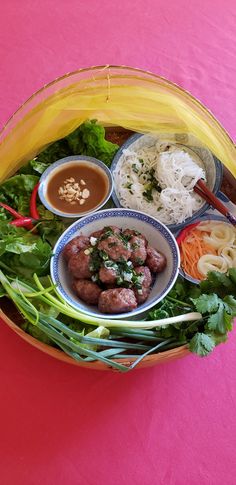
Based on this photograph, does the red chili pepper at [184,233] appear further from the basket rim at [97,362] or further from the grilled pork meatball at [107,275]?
the basket rim at [97,362]

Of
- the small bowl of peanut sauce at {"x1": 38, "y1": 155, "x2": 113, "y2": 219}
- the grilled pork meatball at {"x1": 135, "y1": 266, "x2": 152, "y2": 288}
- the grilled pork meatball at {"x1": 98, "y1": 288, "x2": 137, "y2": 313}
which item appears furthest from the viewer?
the small bowl of peanut sauce at {"x1": 38, "y1": 155, "x2": 113, "y2": 219}

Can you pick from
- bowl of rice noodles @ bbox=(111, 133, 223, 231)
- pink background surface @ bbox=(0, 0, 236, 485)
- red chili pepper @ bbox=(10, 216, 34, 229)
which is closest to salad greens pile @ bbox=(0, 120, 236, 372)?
red chili pepper @ bbox=(10, 216, 34, 229)

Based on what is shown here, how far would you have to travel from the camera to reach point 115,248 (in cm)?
169

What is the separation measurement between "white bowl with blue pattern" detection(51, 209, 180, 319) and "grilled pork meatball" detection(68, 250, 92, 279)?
64mm

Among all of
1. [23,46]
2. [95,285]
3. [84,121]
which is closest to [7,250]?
[95,285]

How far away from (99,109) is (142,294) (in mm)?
793

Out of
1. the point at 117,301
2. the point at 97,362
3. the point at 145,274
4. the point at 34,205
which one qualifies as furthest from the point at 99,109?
the point at 97,362

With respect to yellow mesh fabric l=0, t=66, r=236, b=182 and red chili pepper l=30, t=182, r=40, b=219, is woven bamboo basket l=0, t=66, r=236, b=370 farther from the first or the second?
red chili pepper l=30, t=182, r=40, b=219

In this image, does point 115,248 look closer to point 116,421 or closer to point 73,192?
point 73,192

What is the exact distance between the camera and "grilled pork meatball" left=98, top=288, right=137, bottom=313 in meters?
1.59

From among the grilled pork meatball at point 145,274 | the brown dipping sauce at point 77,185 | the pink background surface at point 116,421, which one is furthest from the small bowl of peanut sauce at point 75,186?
the pink background surface at point 116,421

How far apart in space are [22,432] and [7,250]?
57 centimetres

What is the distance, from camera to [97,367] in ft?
4.89

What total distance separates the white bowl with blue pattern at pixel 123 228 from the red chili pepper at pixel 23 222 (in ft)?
0.48
